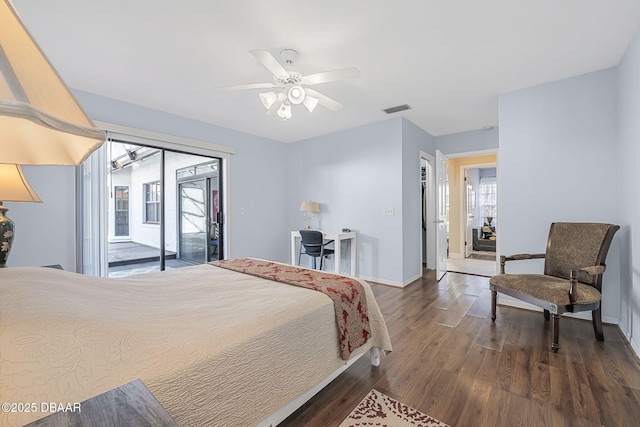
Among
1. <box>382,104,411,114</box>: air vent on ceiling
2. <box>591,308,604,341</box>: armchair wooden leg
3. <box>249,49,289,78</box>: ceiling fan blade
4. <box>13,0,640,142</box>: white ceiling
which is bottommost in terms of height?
<box>591,308,604,341</box>: armchair wooden leg

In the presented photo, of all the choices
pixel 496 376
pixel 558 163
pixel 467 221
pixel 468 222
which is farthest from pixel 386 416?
pixel 468 222

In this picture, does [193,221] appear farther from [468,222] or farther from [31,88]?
[468,222]

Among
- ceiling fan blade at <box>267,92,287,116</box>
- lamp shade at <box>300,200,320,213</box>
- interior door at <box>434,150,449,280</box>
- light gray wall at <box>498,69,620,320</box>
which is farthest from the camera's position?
lamp shade at <box>300,200,320,213</box>

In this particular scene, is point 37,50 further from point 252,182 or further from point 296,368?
point 252,182

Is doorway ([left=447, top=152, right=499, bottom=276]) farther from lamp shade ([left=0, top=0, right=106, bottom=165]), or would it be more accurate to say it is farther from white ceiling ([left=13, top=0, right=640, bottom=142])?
lamp shade ([left=0, top=0, right=106, bottom=165])

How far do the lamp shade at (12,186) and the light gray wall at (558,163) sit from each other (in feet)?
14.0

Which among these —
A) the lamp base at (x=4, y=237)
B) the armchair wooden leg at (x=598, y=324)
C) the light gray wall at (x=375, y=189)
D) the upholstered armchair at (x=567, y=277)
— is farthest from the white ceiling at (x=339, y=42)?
Answer: the armchair wooden leg at (x=598, y=324)

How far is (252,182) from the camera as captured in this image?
15.6 ft

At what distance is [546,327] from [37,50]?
3683 millimetres

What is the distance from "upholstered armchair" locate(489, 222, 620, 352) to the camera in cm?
217

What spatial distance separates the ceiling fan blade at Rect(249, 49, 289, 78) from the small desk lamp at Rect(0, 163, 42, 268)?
1.64 m

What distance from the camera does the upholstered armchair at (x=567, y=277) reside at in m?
2.17

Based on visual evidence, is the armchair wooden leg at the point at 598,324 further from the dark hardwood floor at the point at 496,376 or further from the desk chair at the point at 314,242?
the desk chair at the point at 314,242

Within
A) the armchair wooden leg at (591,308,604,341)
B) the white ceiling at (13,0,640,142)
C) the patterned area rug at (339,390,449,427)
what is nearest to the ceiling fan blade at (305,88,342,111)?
the white ceiling at (13,0,640,142)
